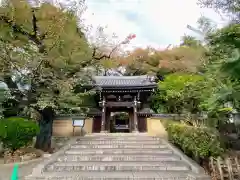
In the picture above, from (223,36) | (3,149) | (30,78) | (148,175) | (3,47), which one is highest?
(3,47)

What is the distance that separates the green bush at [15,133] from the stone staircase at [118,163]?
1533 millimetres

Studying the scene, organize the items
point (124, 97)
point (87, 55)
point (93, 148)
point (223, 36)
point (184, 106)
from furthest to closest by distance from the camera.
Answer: point (124, 97), point (184, 106), point (87, 55), point (93, 148), point (223, 36)

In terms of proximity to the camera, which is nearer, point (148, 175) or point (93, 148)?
point (148, 175)

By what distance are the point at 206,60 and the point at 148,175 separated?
4316mm

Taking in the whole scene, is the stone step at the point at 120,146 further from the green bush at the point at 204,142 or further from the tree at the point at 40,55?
the green bush at the point at 204,142

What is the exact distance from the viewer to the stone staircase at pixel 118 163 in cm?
655

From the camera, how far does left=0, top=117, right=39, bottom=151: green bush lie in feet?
28.9

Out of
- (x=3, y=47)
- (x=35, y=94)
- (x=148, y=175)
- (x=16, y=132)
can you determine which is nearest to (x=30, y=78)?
(x=35, y=94)

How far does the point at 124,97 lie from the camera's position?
733 inches

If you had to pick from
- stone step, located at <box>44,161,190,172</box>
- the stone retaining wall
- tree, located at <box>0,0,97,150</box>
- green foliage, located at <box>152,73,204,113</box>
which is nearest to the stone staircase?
stone step, located at <box>44,161,190,172</box>

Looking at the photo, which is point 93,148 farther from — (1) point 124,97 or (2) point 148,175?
(1) point 124,97

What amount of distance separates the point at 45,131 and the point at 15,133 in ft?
6.40

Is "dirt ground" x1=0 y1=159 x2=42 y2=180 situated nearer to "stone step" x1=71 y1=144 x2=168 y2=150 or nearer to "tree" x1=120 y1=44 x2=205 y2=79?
"stone step" x1=71 y1=144 x2=168 y2=150

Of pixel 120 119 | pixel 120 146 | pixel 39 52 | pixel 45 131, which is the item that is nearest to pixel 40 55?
pixel 39 52
